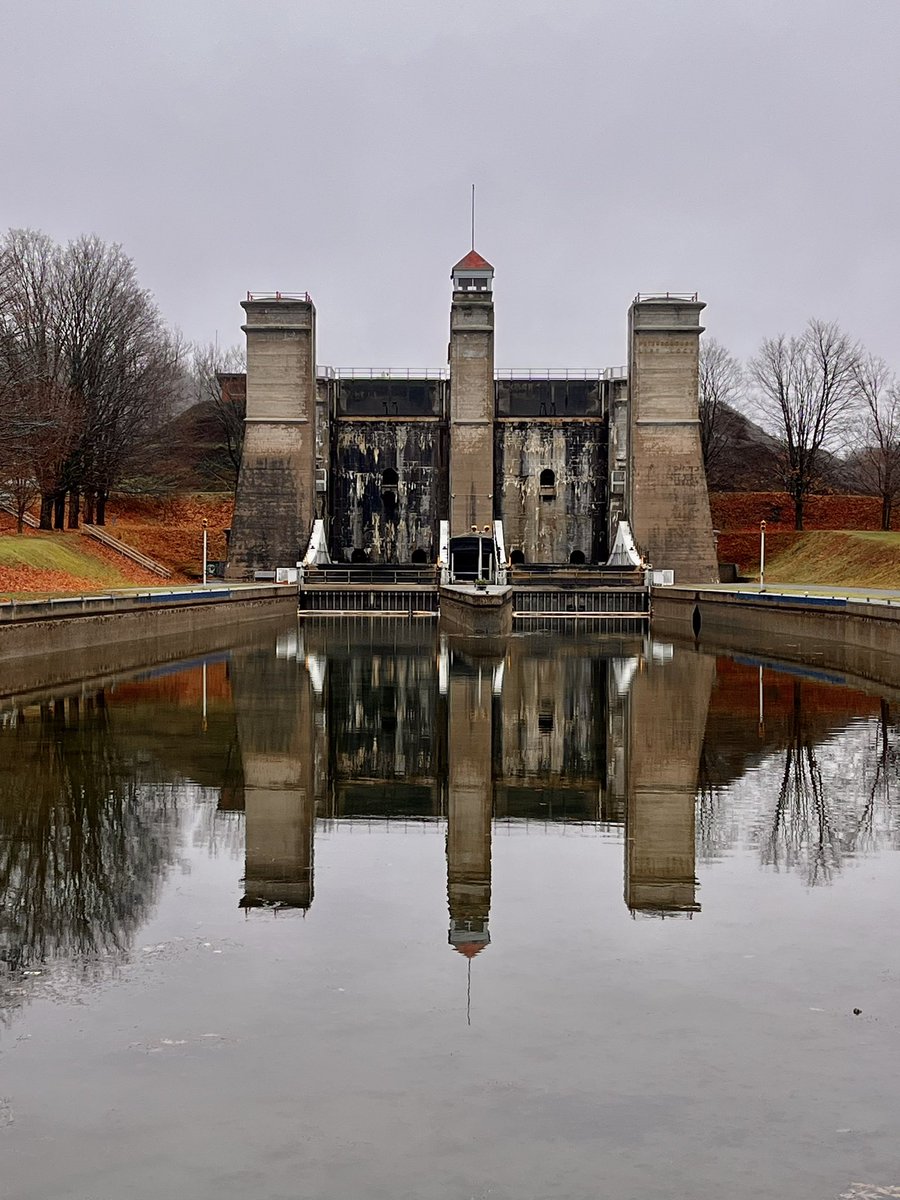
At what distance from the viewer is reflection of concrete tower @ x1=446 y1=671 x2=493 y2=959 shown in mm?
7543

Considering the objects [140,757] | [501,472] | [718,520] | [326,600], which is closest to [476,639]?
[326,600]

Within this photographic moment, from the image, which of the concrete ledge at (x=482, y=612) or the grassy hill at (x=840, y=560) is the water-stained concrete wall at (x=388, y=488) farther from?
the concrete ledge at (x=482, y=612)

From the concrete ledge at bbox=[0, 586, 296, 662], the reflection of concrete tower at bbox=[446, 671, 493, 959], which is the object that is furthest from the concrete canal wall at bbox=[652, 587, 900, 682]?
the concrete ledge at bbox=[0, 586, 296, 662]

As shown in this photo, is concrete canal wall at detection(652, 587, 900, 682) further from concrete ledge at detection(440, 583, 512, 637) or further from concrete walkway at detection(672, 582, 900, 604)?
concrete ledge at detection(440, 583, 512, 637)

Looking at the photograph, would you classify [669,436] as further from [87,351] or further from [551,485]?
[87,351]

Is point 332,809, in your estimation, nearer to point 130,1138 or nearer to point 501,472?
point 130,1138

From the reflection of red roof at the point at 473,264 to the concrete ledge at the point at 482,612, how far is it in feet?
74.2

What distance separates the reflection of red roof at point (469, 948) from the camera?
6859 millimetres

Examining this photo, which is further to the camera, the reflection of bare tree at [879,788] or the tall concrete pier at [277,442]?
the tall concrete pier at [277,442]

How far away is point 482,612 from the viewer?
33.4 m

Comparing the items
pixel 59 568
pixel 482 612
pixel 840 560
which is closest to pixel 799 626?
pixel 482 612

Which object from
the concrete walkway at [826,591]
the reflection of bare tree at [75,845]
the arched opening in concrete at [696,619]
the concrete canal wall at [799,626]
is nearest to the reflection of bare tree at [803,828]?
the reflection of bare tree at [75,845]

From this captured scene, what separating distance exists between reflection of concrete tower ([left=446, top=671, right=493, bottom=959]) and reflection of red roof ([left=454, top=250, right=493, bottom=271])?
1598 inches

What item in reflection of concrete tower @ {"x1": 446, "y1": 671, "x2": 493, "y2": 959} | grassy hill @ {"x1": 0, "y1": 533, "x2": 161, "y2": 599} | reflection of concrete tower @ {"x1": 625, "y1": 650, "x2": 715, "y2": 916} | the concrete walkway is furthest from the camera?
grassy hill @ {"x1": 0, "y1": 533, "x2": 161, "y2": 599}
